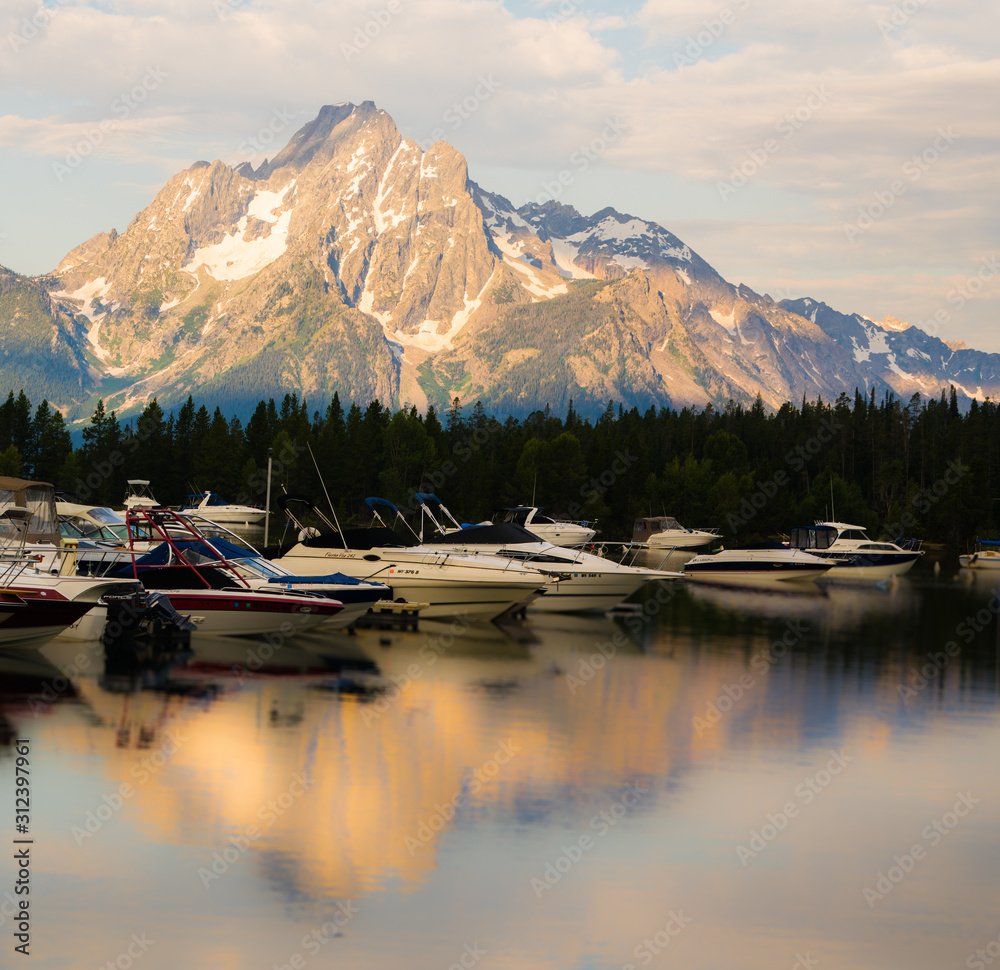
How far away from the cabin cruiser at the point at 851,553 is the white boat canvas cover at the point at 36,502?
59.7 m

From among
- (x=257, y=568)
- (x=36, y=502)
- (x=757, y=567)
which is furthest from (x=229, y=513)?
(x=257, y=568)

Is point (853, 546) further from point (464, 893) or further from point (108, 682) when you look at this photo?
point (464, 893)

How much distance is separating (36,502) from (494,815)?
29117mm

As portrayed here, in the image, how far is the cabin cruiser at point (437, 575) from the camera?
4012cm

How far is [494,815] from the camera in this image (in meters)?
17.3

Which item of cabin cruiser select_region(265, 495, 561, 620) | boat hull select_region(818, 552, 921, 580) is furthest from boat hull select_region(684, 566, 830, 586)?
cabin cruiser select_region(265, 495, 561, 620)

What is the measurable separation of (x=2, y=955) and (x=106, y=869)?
256cm

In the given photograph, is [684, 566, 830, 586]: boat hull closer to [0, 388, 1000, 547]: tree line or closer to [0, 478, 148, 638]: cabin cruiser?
[0, 478, 148, 638]: cabin cruiser

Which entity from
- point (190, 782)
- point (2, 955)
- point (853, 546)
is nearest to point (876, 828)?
point (190, 782)

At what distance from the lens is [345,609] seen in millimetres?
33906

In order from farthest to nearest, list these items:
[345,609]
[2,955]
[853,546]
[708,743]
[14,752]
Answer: [853,546] < [345,609] < [708,743] < [14,752] < [2,955]

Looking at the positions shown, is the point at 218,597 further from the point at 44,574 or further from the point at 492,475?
the point at 492,475

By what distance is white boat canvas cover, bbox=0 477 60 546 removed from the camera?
3969 centimetres

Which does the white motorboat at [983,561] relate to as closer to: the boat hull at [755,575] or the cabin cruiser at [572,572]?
the boat hull at [755,575]
